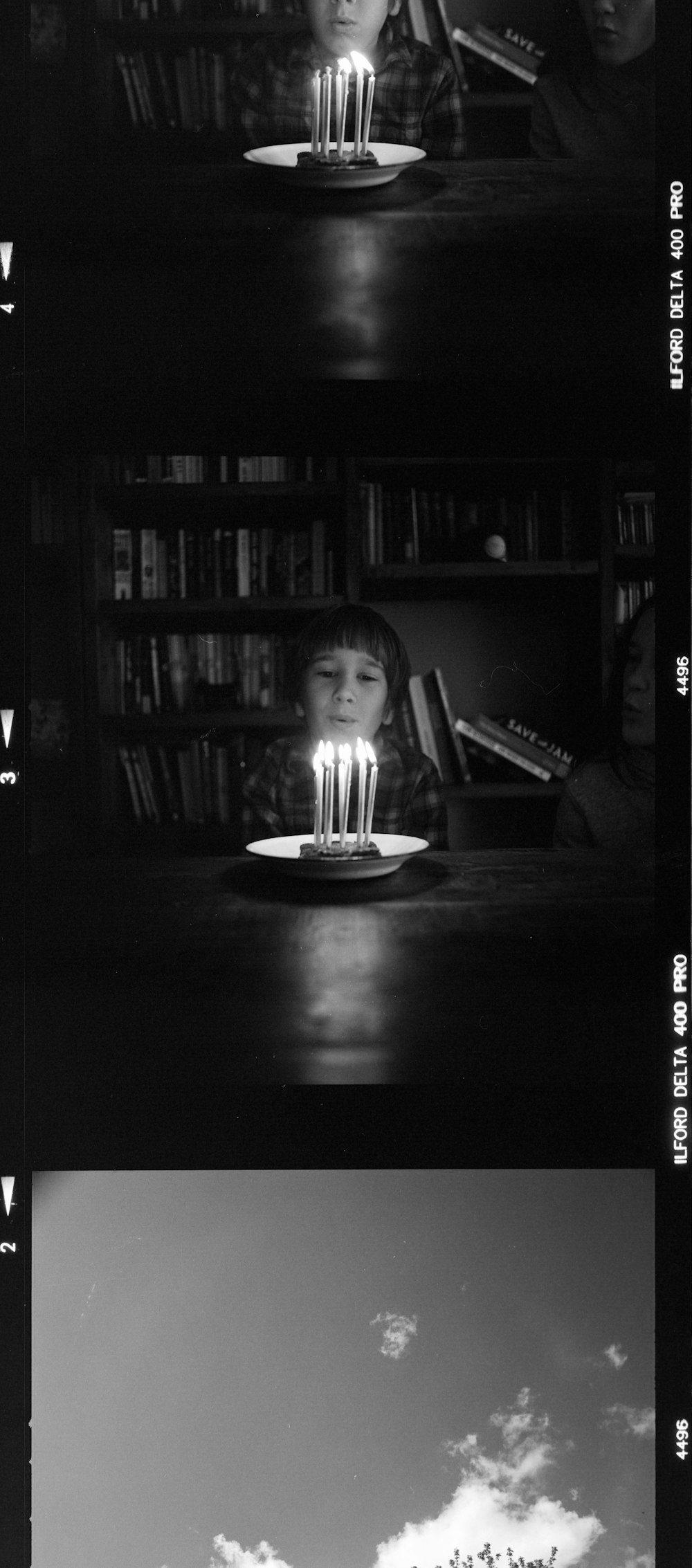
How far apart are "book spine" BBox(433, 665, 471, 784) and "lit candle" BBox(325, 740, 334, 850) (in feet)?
0.27

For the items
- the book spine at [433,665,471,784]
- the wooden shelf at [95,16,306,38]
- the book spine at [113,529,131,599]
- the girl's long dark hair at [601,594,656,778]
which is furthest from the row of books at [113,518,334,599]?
the wooden shelf at [95,16,306,38]

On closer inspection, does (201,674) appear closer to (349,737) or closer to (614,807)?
(349,737)

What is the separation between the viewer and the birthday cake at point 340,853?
0.68 metres

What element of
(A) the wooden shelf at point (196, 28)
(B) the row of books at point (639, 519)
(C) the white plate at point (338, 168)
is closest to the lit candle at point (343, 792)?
(B) the row of books at point (639, 519)

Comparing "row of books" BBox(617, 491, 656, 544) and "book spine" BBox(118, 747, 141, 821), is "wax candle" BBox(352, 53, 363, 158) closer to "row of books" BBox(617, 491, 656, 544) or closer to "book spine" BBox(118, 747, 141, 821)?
"row of books" BBox(617, 491, 656, 544)

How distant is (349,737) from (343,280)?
301mm

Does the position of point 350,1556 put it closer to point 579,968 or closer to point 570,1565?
point 570,1565

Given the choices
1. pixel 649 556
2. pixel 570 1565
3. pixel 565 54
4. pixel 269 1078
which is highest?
pixel 565 54

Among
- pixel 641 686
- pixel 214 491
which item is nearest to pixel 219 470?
pixel 214 491

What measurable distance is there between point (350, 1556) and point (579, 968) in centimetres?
42

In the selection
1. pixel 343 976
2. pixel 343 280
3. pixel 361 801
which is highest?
pixel 343 280

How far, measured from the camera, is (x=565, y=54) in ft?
2.47

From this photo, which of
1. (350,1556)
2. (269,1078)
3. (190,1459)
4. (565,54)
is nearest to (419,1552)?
(350,1556)

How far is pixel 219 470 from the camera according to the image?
805 millimetres
